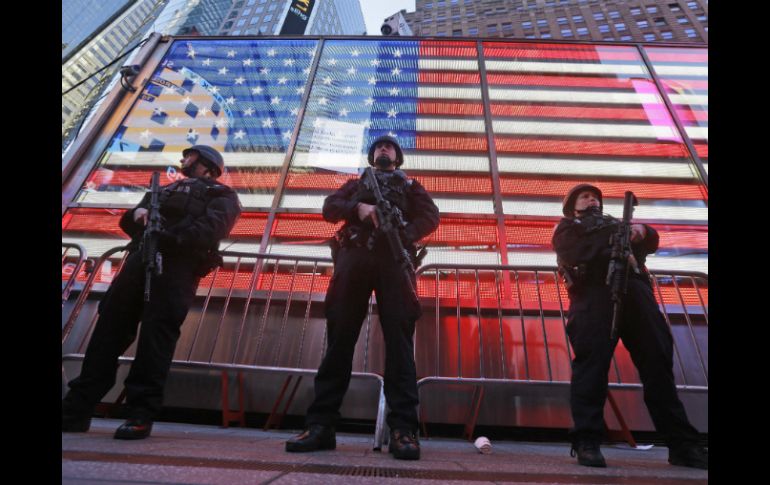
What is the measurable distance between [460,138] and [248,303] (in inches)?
143

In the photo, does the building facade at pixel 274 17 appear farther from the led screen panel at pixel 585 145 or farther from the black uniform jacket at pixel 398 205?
the black uniform jacket at pixel 398 205

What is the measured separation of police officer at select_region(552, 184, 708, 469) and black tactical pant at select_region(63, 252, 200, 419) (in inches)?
90.9

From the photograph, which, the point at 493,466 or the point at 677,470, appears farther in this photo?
the point at 677,470

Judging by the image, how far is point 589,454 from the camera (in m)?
1.90

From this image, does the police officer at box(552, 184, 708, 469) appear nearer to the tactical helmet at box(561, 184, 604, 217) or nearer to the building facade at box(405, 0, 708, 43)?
the tactical helmet at box(561, 184, 604, 217)

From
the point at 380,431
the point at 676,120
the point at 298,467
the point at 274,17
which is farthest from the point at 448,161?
the point at 274,17

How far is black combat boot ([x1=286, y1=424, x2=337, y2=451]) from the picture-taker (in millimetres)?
1853

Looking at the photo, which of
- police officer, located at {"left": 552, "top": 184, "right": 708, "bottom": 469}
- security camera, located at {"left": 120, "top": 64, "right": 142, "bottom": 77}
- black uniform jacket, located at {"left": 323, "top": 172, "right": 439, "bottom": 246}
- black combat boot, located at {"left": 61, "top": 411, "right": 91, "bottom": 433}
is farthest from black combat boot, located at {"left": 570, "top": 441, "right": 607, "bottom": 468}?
security camera, located at {"left": 120, "top": 64, "right": 142, "bottom": 77}

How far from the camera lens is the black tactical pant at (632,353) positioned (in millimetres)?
2049

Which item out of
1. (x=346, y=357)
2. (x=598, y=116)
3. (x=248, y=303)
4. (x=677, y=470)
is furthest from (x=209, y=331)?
(x=598, y=116)

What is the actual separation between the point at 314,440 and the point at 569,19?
1680 inches
